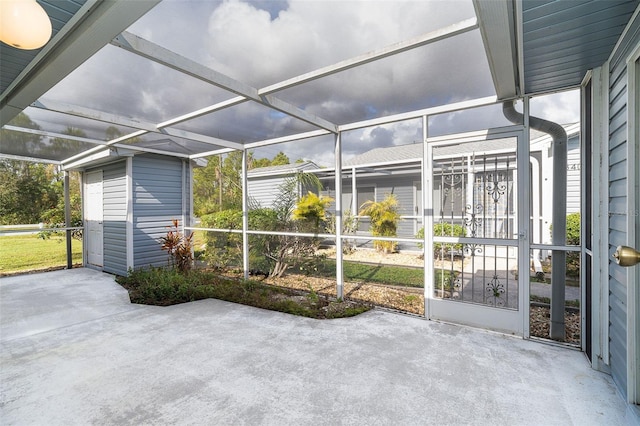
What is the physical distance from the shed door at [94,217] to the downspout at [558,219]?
25.3 feet

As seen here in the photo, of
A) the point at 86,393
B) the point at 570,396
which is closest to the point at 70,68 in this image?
the point at 86,393

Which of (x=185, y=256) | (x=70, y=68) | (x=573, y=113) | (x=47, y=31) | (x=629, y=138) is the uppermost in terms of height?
(x=70, y=68)

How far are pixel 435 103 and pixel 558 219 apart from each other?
5.64 feet

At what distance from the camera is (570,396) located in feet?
6.61

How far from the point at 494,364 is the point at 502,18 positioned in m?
2.48

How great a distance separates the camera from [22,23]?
0.95 meters

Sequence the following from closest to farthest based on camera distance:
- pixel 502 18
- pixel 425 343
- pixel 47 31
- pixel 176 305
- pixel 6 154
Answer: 1. pixel 47 31
2. pixel 502 18
3. pixel 425 343
4. pixel 176 305
5. pixel 6 154

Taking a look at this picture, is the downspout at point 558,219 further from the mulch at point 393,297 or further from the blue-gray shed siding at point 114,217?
the blue-gray shed siding at point 114,217

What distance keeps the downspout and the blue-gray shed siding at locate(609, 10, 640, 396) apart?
641 millimetres

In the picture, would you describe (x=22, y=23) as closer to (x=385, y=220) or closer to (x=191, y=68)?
(x=191, y=68)

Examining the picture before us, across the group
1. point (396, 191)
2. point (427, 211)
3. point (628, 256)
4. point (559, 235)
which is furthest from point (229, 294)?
point (396, 191)

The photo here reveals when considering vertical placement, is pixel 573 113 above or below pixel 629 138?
above

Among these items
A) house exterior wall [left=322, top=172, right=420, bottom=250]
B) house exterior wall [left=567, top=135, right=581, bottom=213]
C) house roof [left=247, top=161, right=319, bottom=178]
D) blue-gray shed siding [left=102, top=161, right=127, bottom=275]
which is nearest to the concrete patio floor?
house exterior wall [left=567, top=135, right=581, bottom=213]

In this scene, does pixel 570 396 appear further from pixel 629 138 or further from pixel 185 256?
pixel 185 256
